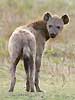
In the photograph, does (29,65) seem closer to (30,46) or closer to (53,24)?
(30,46)

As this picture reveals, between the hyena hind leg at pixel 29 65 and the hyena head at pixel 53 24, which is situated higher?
the hyena head at pixel 53 24

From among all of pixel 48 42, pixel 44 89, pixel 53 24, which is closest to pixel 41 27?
pixel 53 24

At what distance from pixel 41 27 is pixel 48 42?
6072mm

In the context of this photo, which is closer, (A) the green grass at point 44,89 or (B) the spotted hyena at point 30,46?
(A) the green grass at point 44,89

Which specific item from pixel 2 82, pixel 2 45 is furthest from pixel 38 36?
pixel 2 45

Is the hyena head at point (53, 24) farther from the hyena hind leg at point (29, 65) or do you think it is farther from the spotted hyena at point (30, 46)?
the hyena hind leg at point (29, 65)

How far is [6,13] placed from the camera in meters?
21.3

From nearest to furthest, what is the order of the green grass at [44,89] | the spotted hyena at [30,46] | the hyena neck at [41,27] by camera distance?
1. the green grass at [44,89]
2. the spotted hyena at [30,46]
3. the hyena neck at [41,27]

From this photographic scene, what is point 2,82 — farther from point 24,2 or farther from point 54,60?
point 24,2

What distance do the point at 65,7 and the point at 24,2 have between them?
2.00 metres

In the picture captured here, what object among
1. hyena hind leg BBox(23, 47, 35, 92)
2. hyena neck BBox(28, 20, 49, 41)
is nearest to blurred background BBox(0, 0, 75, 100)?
hyena hind leg BBox(23, 47, 35, 92)

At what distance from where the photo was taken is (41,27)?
1170 centimetres

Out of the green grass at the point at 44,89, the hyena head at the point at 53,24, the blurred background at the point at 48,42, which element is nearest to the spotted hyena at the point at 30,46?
the hyena head at the point at 53,24

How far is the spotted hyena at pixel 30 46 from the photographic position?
1036cm
